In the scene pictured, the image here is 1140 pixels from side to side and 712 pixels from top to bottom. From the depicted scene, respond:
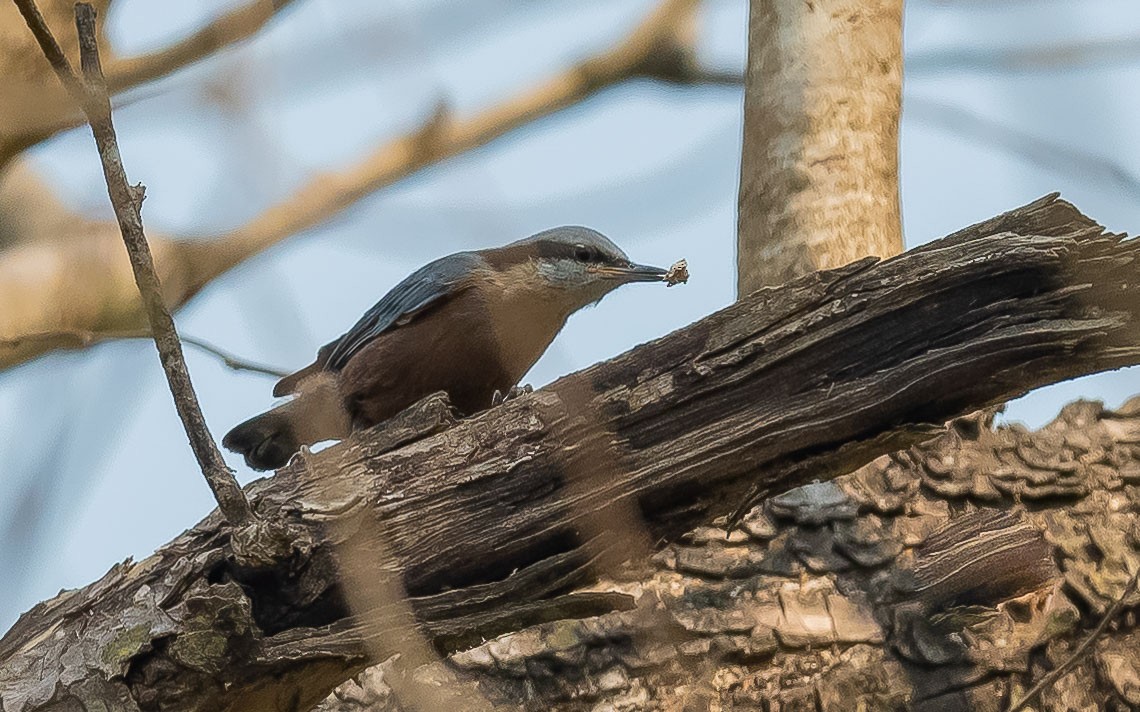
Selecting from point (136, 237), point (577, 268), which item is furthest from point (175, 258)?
point (136, 237)

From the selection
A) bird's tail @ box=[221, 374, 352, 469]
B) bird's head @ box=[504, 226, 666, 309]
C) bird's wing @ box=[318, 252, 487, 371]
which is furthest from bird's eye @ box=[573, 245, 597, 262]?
bird's tail @ box=[221, 374, 352, 469]

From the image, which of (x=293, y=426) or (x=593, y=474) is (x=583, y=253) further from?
(x=593, y=474)

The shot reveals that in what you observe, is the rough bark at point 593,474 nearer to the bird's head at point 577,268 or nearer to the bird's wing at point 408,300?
the bird's wing at point 408,300

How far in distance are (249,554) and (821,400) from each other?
4.49 ft

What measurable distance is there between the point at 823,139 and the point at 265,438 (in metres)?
2.50

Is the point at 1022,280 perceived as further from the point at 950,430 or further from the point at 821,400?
the point at 950,430

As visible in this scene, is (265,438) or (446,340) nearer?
(446,340)

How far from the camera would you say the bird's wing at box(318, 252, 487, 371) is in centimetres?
445

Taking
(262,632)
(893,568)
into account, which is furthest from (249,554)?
(893,568)

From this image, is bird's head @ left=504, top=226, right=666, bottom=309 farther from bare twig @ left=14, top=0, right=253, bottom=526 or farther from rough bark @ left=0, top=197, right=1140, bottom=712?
bare twig @ left=14, top=0, right=253, bottom=526

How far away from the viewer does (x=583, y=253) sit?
16.1 feet

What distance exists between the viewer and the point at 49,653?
2.86m

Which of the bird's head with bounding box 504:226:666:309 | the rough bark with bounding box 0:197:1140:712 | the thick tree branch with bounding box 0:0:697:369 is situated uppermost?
the thick tree branch with bounding box 0:0:697:369

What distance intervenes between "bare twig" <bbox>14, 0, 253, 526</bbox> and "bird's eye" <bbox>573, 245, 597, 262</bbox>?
2.46 metres
